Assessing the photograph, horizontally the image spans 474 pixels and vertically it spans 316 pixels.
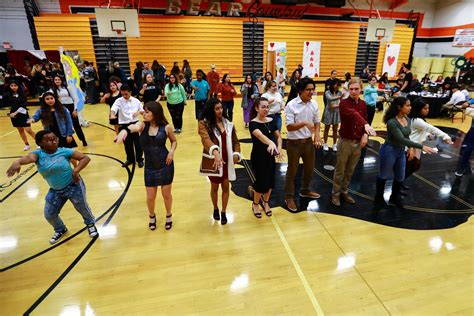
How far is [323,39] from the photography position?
17.4m

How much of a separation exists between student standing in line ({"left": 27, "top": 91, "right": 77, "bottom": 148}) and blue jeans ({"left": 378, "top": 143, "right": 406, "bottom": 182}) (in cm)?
499

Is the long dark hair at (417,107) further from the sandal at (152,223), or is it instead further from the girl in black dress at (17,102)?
the girl in black dress at (17,102)

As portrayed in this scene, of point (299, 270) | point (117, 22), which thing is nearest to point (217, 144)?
point (299, 270)

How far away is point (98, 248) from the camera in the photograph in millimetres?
3385

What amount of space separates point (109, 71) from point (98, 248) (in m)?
10.4

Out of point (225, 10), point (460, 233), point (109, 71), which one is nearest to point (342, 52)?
point (225, 10)

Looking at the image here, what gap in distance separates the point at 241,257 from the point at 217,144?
1.35 m

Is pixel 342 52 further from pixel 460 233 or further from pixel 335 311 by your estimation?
pixel 335 311

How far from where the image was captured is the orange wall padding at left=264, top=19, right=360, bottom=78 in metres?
16.6

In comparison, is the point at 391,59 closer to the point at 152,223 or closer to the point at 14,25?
the point at 152,223

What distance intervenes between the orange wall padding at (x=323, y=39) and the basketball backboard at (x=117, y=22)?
800cm

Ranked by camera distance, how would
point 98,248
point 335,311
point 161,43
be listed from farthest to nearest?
point 161,43
point 98,248
point 335,311

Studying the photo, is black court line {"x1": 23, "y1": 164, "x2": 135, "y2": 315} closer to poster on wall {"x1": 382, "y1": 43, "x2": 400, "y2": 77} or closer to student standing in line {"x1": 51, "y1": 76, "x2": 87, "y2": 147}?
student standing in line {"x1": 51, "y1": 76, "x2": 87, "y2": 147}

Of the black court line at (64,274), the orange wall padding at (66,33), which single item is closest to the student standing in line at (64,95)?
the black court line at (64,274)
